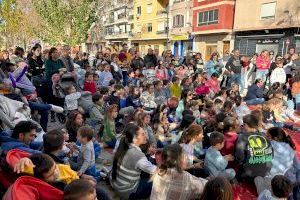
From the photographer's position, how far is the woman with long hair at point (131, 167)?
4.07 metres

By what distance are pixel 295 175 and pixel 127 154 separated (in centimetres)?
242

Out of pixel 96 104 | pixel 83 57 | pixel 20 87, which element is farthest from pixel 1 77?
pixel 83 57

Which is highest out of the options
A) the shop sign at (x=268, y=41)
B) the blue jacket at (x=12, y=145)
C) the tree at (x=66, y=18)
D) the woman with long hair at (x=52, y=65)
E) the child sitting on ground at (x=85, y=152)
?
the tree at (x=66, y=18)

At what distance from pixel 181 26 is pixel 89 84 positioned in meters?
32.7

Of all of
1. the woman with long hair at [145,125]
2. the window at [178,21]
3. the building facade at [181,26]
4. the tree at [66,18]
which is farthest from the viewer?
the window at [178,21]

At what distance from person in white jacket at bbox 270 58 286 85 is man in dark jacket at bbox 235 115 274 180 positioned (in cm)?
789

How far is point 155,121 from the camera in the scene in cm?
687

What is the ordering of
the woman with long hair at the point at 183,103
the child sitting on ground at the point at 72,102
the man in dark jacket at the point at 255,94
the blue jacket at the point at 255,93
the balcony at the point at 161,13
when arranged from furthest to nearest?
the balcony at the point at 161,13 → the blue jacket at the point at 255,93 → the man in dark jacket at the point at 255,94 → the woman with long hair at the point at 183,103 → the child sitting on ground at the point at 72,102

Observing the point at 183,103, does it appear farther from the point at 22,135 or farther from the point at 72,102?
the point at 22,135

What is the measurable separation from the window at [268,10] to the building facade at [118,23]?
106ft

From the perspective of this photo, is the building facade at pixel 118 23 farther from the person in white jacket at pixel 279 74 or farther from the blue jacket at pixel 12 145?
the blue jacket at pixel 12 145

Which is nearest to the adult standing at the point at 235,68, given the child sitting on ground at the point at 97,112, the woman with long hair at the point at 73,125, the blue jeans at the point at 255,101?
the blue jeans at the point at 255,101

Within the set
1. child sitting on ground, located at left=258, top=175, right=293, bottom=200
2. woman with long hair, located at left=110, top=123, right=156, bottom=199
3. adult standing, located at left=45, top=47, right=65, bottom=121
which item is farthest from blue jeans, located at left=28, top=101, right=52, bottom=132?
child sitting on ground, located at left=258, top=175, right=293, bottom=200

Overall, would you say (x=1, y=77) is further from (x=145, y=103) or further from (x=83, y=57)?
(x=83, y=57)
